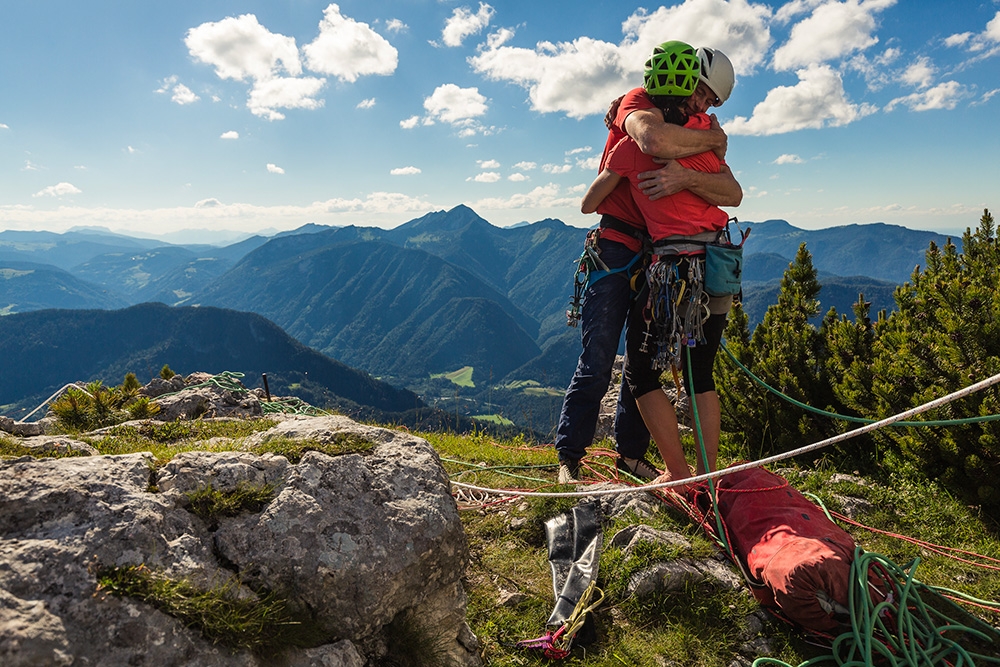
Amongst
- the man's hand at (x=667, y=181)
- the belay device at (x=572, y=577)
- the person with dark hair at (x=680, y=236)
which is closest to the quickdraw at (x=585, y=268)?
the person with dark hair at (x=680, y=236)

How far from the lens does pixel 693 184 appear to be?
3598 mm

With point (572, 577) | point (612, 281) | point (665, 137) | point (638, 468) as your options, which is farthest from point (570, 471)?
point (665, 137)

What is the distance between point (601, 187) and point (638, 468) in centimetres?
257

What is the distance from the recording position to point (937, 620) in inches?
116

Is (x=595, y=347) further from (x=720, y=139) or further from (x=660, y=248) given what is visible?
(x=720, y=139)

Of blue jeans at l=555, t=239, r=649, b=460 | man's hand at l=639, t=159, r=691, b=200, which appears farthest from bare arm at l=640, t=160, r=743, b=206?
blue jeans at l=555, t=239, r=649, b=460

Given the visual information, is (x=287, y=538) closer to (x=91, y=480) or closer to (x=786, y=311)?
(x=91, y=480)

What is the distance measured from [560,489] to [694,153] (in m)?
2.83

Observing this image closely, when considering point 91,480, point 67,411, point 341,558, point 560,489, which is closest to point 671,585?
point 560,489

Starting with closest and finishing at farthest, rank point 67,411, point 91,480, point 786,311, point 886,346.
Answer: point 91,480 < point 67,411 < point 886,346 < point 786,311

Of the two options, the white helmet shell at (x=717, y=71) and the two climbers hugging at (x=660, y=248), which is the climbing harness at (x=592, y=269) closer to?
the two climbers hugging at (x=660, y=248)

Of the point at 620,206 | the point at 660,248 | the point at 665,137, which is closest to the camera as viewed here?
the point at 665,137

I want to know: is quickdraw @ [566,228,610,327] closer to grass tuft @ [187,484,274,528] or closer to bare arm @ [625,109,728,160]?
bare arm @ [625,109,728,160]

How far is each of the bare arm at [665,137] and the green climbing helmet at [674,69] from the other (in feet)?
0.59
